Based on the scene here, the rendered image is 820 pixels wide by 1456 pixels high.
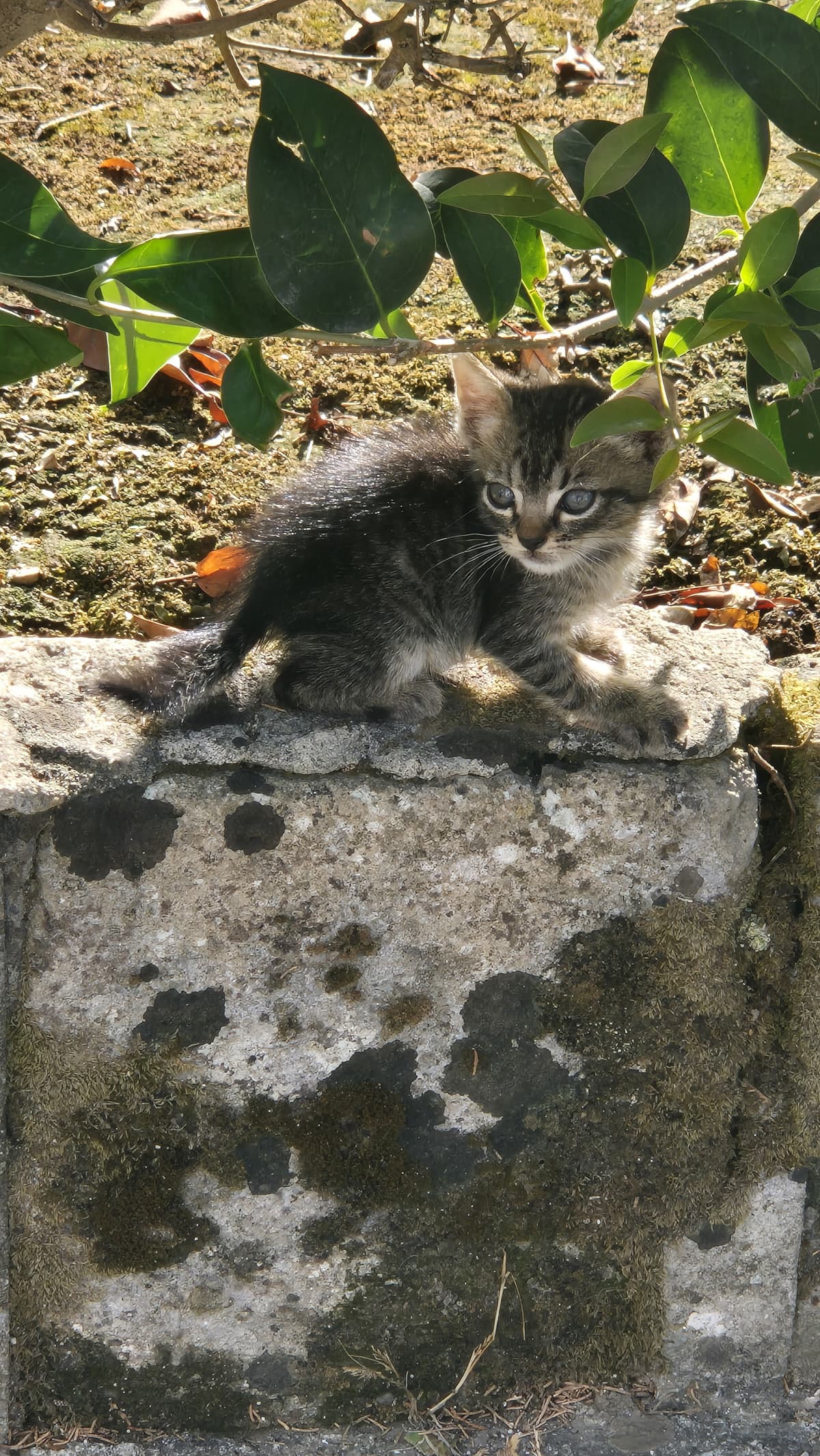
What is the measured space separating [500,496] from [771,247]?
3.40 ft

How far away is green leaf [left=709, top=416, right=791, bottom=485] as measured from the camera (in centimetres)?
164

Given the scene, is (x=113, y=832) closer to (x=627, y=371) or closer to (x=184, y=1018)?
(x=184, y=1018)

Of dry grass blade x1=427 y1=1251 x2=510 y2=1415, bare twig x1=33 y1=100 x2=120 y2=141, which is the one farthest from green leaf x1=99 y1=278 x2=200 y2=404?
bare twig x1=33 y1=100 x2=120 y2=141

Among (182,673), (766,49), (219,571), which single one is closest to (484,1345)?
(182,673)

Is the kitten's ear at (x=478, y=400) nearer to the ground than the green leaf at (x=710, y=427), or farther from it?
nearer to the ground

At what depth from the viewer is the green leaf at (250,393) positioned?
1.94m

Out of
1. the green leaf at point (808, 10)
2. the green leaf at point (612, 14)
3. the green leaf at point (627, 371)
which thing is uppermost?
the green leaf at point (808, 10)

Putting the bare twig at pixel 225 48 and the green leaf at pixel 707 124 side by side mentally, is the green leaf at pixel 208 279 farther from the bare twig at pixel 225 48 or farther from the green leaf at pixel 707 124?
the bare twig at pixel 225 48

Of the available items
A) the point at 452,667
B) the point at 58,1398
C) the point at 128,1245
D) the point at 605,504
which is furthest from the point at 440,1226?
the point at 605,504

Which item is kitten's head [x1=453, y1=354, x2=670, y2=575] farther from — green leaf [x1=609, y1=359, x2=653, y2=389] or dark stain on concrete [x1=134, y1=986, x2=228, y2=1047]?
dark stain on concrete [x1=134, y1=986, x2=228, y2=1047]

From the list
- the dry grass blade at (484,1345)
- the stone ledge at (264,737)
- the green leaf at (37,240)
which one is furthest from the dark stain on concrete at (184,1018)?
the green leaf at (37,240)

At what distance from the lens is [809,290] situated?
1684mm

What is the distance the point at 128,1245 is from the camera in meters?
2.09

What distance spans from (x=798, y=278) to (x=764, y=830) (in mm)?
1016
